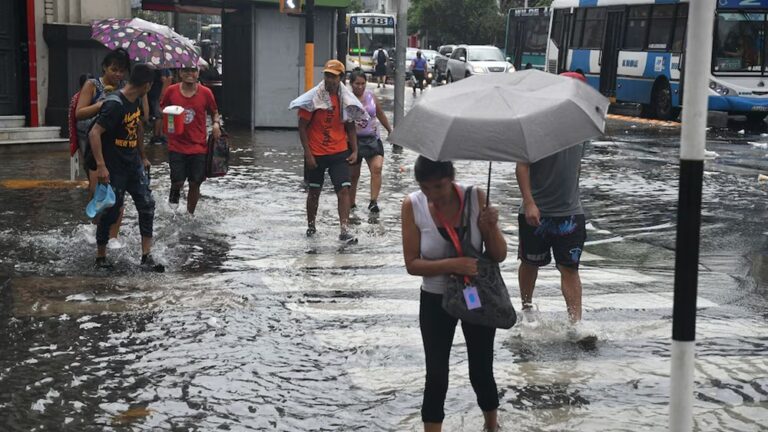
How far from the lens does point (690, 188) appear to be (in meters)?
3.55

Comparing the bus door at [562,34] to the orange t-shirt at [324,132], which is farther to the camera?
the bus door at [562,34]

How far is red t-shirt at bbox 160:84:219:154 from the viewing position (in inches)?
408

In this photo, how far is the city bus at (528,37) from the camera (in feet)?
126

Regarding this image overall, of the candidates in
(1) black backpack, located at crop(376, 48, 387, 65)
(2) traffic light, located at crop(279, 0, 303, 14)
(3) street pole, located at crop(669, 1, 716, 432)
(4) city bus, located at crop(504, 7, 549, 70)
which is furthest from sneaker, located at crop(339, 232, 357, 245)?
(1) black backpack, located at crop(376, 48, 387, 65)

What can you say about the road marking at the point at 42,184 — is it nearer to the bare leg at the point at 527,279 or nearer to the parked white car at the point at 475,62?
the bare leg at the point at 527,279

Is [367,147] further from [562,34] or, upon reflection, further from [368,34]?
[368,34]

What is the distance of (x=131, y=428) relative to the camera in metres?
5.04

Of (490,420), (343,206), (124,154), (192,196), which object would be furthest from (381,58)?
(490,420)

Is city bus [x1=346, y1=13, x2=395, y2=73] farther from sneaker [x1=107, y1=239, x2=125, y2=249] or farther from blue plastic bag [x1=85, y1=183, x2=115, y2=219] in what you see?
blue plastic bag [x1=85, y1=183, x2=115, y2=219]

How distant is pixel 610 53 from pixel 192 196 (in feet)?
69.3

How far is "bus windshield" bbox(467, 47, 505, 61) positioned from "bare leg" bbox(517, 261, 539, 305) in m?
34.5

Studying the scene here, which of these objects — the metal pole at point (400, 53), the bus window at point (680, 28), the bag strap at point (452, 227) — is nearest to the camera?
the bag strap at point (452, 227)

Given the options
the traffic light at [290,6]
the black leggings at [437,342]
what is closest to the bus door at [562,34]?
the traffic light at [290,6]

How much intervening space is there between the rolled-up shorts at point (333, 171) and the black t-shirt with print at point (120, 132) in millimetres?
2075
